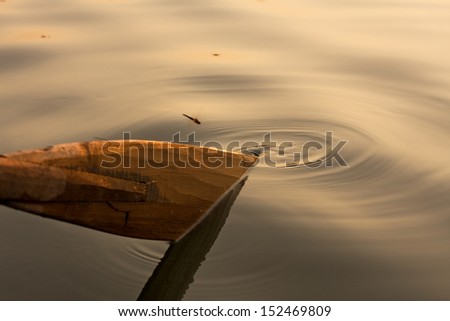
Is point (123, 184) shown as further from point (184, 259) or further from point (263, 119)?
point (263, 119)

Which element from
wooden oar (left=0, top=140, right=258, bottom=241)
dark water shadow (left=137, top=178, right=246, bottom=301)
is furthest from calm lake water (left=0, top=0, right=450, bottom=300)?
wooden oar (left=0, top=140, right=258, bottom=241)

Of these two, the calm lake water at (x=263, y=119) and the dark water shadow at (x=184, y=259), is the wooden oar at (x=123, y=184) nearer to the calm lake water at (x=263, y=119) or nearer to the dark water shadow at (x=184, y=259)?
the dark water shadow at (x=184, y=259)

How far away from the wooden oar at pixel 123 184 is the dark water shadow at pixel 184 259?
0.05m

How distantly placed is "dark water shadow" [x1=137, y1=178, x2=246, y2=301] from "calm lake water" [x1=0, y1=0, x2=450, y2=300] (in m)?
0.05

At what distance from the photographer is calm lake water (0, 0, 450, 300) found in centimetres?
276

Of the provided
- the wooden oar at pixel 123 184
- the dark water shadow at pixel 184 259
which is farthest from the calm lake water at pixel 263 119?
the wooden oar at pixel 123 184

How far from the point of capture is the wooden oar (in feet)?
8.07

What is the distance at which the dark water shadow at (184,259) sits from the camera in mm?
2670

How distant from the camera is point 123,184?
2.76 m

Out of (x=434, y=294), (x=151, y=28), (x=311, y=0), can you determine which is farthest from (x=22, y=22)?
(x=434, y=294)

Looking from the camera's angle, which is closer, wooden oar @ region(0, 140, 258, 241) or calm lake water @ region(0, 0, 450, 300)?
wooden oar @ region(0, 140, 258, 241)

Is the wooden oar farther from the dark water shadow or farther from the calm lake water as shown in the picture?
the calm lake water

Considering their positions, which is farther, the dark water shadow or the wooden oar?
the dark water shadow

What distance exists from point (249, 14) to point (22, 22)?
2.42 meters
